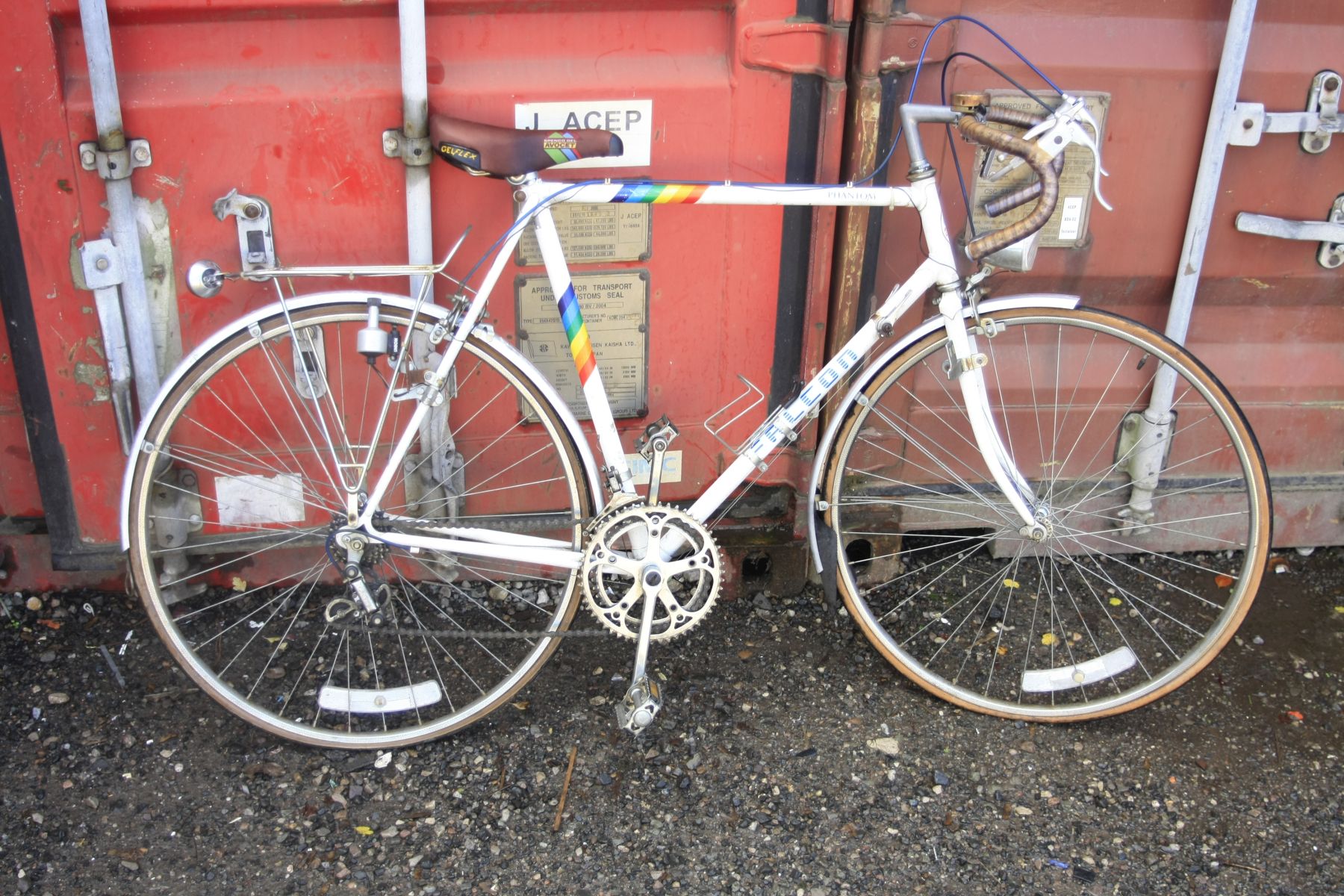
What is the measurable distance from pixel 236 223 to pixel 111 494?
2.70 feet

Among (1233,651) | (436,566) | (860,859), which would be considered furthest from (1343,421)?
(436,566)

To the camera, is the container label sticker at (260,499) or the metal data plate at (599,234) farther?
the container label sticker at (260,499)

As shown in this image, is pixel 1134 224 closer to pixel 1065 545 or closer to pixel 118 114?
pixel 1065 545

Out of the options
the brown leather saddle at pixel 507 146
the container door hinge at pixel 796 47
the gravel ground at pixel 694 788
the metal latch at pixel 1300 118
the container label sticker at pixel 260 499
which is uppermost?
the container door hinge at pixel 796 47

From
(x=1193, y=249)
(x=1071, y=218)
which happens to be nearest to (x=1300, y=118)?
(x=1193, y=249)

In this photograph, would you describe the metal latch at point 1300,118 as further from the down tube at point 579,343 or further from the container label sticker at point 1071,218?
the down tube at point 579,343

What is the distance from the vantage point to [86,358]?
285 centimetres

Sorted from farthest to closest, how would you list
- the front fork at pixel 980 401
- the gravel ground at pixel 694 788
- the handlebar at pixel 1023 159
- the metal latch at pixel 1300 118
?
the metal latch at pixel 1300 118, the front fork at pixel 980 401, the gravel ground at pixel 694 788, the handlebar at pixel 1023 159

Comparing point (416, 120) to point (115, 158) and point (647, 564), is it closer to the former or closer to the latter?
point (115, 158)

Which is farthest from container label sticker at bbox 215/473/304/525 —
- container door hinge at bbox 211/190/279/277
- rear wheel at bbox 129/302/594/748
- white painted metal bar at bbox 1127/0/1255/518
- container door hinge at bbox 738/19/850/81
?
white painted metal bar at bbox 1127/0/1255/518

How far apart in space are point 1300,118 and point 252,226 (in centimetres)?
271

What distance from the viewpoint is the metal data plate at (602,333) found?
9.64ft

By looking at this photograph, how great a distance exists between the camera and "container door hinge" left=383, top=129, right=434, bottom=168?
2688 millimetres

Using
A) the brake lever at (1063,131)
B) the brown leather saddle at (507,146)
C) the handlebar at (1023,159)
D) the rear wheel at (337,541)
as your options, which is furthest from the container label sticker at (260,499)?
the brake lever at (1063,131)
